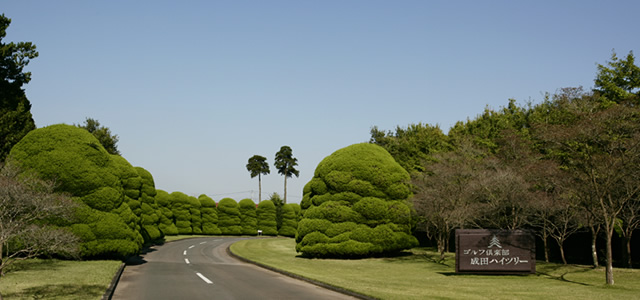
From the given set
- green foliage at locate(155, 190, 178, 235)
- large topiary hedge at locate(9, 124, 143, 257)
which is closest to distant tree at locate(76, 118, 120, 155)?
green foliage at locate(155, 190, 178, 235)

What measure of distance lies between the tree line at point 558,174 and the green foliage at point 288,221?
31.9 metres

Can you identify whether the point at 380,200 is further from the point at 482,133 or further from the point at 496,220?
the point at 482,133

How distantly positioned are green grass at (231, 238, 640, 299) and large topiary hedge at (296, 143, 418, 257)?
52.6 inches

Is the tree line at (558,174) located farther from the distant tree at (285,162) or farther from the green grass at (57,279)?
the distant tree at (285,162)

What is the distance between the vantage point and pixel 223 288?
15.5 m

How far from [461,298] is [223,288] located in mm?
7768

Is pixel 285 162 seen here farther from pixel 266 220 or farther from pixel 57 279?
pixel 57 279

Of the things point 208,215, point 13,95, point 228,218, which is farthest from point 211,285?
point 228,218

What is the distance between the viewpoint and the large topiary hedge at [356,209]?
100 feet

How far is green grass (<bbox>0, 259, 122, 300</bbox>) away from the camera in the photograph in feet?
41.8

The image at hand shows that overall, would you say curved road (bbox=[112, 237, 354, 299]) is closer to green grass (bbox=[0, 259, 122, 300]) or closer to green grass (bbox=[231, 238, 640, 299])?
green grass (bbox=[0, 259, 122, 300])

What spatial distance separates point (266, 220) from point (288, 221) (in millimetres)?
3484

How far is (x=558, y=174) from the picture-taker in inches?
891

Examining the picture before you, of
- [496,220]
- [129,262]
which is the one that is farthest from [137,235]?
[496,220]
